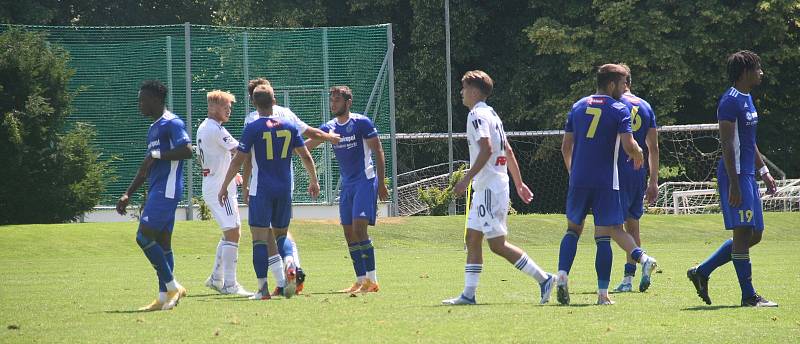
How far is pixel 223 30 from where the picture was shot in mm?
28391

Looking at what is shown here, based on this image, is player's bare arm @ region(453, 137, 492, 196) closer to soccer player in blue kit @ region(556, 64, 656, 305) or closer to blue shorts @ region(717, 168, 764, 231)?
soccer player in blue kit @ region(556, 64, 656, 305)

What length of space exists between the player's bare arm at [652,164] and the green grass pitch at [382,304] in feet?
2.96

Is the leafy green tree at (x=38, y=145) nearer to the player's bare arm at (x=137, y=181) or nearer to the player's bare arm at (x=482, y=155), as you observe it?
the player's bare arm at (x=137, y=181)

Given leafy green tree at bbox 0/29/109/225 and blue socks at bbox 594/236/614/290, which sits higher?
leafy green tree at bbox 0/29/109/225

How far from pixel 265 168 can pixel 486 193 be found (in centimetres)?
212

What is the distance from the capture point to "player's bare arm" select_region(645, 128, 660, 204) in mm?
12180

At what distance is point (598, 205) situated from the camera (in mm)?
10688

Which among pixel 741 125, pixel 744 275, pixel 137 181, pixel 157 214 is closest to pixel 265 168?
pixel 157 214

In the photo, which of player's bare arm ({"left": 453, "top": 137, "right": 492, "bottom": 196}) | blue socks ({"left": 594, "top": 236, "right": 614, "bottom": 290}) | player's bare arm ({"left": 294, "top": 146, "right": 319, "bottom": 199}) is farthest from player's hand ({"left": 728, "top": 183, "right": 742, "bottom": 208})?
player's bare arm ({"left": 294, "top": 146, "right": 319, "bottom": 199})

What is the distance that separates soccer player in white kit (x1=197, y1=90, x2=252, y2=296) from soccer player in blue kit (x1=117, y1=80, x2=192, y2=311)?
1.70 meters

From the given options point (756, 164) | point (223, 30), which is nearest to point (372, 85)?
point (223, 30)

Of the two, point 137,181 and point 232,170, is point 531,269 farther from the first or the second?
point 137,181

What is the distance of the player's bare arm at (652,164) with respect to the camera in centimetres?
1218

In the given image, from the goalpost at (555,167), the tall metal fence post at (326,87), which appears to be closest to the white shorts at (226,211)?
the tall metal fence post at (326,87)
